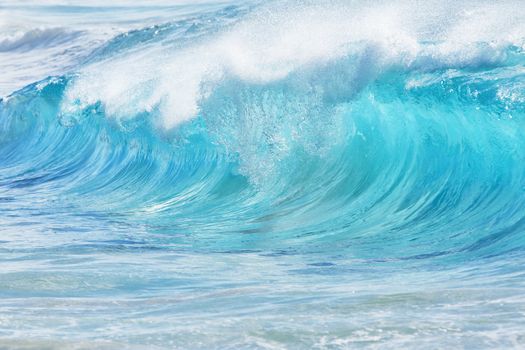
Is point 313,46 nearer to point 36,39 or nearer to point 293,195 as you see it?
point 293,195

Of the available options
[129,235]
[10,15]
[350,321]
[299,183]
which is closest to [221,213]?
[299,183]

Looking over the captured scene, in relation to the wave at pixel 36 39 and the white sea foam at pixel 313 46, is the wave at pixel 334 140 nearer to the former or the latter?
the white sea foam at pixel 313 46

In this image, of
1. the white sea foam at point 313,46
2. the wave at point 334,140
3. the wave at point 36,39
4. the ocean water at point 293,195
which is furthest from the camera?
the wave at point 36,39

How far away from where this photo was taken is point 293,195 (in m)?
7.98

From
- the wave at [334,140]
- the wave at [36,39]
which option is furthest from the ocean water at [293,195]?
the wave at [36,39]

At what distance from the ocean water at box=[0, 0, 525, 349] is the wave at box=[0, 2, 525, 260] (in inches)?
0.9

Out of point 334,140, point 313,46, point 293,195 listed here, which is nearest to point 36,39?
point 313,46

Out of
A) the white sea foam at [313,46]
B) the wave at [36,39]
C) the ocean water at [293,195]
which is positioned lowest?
the ocean water at [293,195]

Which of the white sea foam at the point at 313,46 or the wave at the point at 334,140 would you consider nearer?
the wave at the point at 334,140

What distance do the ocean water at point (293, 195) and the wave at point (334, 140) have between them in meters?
0.02

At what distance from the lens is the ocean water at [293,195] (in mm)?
3586

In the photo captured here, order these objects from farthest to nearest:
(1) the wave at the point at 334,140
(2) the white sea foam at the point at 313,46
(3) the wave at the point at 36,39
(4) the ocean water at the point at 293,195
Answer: (3) the wave at the point at 36,39
(2) the white sea foam at the point at 313,46
(1) the wave at the point at 334,140
(4) the ocean water at the point at 293,195

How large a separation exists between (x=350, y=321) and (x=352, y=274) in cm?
155

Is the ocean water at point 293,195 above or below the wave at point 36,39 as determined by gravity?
below
